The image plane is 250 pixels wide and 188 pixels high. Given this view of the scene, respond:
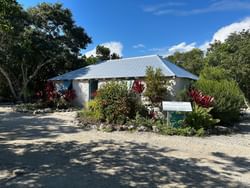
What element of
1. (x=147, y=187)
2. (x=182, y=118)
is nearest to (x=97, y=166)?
(x=147, y=187)

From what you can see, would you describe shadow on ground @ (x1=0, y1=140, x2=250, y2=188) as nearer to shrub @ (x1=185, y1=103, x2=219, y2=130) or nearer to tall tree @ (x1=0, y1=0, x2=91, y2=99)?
shrub @ (x1=185, y1=103, x2=219, y2=130)

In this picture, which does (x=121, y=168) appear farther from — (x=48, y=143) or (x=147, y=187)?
(x=48, y=143)

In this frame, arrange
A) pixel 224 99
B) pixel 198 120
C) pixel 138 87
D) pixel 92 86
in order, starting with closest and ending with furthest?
pixel 198 120 → pixel 224 99 → pixel 138 87 → pixel 92 86

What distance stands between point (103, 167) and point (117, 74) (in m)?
11.9

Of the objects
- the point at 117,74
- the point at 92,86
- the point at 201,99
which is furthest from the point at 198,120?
the point at 92,86

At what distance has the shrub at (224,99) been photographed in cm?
1273

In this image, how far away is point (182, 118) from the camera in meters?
11.2

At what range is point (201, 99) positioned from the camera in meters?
12.3

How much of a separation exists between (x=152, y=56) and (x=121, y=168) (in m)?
13.2

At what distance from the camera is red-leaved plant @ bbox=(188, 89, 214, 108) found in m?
12.3

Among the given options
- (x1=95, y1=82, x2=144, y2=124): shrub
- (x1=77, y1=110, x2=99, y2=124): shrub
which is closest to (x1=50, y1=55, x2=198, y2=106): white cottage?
(x1=95, y1=82, x2=144, y2=124): shrub

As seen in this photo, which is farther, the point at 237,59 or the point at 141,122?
the point at 237,59

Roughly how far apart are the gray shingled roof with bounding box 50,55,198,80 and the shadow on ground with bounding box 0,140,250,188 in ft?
25.7

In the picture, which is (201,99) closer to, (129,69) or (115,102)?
(115,102)
